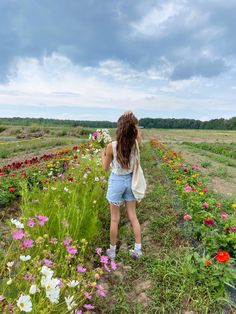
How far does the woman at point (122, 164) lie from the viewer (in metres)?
2.93

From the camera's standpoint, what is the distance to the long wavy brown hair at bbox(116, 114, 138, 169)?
291 centimetres

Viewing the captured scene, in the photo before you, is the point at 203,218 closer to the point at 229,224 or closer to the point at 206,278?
the point at 229,224

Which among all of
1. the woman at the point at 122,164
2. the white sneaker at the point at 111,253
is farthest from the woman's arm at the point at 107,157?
the white sneaker at the point at 111,253

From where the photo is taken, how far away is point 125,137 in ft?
9.61

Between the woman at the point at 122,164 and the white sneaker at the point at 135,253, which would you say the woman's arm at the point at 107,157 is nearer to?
Result: the woman at the point at 122,164

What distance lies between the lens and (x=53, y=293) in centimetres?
128

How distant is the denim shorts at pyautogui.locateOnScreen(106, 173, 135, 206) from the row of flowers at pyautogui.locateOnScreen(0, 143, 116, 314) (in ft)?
0.90

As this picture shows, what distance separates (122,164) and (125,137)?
0.29 meters

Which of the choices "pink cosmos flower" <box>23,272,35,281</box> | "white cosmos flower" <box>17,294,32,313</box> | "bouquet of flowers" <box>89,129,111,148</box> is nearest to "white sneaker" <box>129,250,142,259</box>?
"bouquet of flowers" <box>89,129,111,148</box>

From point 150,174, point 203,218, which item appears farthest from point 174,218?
point 150,174

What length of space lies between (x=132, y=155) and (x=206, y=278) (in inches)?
53.2

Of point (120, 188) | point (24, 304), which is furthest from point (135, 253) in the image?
point (24, 304)

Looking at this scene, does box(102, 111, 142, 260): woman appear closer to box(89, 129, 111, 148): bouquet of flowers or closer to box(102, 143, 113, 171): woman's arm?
box(102, 143, 113, 171): woman's arm

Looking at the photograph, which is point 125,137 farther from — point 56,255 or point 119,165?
point 56,255
